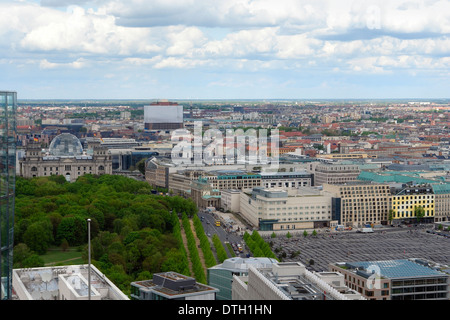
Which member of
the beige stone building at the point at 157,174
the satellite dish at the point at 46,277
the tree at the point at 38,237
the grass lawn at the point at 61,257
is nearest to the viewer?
the satellite dish at the point at 46,277

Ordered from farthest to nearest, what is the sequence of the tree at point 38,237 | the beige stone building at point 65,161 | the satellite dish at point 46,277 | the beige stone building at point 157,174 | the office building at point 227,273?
the beige stone building at point 65,161
the beige stone building at point 157,174
the tree at point 38,237
the office building at point 227,273
the satellite dish at point 46,277

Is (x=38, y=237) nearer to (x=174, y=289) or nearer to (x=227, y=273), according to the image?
(x=227, y=273)

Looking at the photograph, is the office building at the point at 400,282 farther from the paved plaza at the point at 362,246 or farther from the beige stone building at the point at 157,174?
the beige stone building at the point at 157,174

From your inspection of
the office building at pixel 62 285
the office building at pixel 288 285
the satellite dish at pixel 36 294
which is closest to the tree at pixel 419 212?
the office building at pixel 288 285

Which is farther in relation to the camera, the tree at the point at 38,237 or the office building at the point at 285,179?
the office building at the point at 285,179

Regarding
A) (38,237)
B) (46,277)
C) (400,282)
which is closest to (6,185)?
(46,277)

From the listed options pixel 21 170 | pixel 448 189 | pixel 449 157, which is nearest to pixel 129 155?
pixel 21 170
